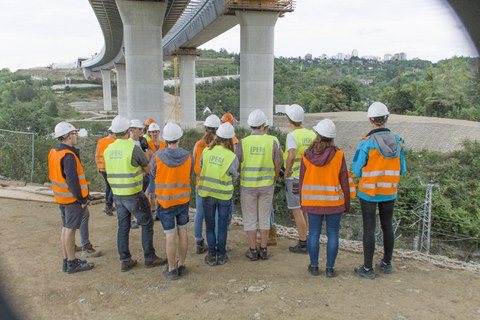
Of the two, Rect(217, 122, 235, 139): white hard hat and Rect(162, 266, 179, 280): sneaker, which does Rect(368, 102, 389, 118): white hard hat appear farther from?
Rect(162, 266, 179, 280): sneaker

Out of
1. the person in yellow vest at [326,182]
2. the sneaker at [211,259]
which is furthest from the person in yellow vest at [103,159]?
the person in yellow vest at [326,182]

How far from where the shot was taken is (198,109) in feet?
196

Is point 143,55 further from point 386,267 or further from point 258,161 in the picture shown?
point 386,267

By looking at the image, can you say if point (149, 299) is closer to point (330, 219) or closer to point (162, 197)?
point (162, 197)

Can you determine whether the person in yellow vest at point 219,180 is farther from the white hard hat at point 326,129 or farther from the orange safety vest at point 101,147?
the orange safety vest at point 101,147

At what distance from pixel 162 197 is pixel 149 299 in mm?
1084

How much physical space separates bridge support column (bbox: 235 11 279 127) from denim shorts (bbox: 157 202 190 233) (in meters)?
15.9

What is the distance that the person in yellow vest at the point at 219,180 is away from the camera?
4613mm

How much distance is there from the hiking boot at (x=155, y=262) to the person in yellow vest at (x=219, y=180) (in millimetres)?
598

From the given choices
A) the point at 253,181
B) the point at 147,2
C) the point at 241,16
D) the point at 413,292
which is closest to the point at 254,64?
the point at 241,16

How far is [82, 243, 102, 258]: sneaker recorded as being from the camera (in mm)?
5340

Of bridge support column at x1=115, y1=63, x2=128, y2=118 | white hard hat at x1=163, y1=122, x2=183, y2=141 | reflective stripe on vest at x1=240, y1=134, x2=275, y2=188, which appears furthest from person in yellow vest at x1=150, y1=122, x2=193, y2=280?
bridge support column at x1=115, y1=63, x2=128, y2=118

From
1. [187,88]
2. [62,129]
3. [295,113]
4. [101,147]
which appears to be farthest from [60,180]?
[187,88]

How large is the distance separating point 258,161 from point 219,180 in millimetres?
537
